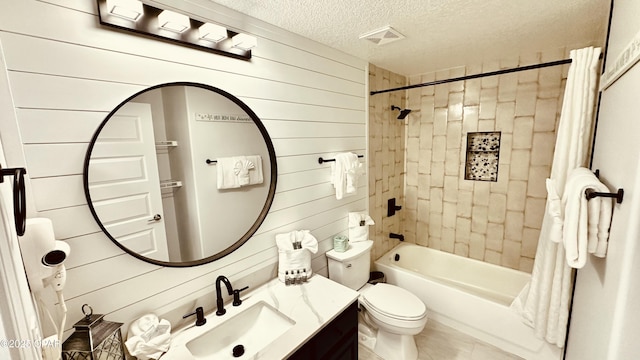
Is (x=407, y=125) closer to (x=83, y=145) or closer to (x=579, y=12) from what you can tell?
(x=579, y=12)

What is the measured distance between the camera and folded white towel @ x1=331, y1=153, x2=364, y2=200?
6.56ft

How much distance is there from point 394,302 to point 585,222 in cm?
127

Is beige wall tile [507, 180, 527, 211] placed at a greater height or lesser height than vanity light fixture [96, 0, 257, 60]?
lesser

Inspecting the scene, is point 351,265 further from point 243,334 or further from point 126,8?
point 126,8

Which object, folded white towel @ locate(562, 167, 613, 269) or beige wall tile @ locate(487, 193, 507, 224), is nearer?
folded white towel @ locate(562, 167, 613, 269)

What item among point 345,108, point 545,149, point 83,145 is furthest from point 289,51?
point 545,149

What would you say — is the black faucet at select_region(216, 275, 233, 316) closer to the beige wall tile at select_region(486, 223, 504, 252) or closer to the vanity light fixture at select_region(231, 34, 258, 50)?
the vanity light fixture at select_region(231, 34, 258, 50)

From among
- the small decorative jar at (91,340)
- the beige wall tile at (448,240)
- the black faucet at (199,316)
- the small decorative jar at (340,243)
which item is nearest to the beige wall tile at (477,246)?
the beige wall tile at (448,240)

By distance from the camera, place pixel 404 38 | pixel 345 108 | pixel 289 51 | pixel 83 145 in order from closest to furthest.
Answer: pixel 83 145 < pixel 289 51 < pixel 404 38 < pixel 345 108

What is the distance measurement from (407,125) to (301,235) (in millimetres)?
2019

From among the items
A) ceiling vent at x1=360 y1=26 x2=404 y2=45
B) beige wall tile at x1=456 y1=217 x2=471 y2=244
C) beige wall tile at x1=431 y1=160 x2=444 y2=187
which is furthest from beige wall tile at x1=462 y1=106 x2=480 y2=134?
ceiling vent at x1=360 y1=26 x2=404 y2=45

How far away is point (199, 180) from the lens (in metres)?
1.43

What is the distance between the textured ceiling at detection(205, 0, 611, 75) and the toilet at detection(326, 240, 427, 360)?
1643 millimetres

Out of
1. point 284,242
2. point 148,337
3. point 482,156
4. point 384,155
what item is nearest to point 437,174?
point 482,156
